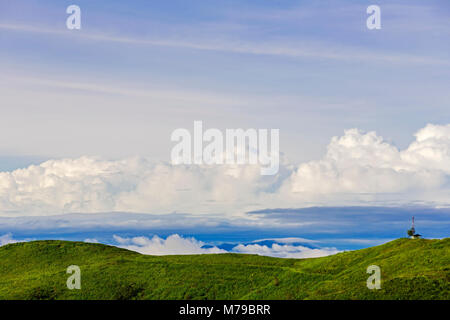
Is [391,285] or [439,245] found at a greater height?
[439,245]

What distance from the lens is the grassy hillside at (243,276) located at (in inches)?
3253

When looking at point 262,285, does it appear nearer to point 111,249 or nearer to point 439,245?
point 439,245

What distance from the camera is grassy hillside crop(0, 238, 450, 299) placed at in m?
82.6

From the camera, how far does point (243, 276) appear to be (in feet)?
325

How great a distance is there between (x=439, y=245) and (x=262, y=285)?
1185 inches
